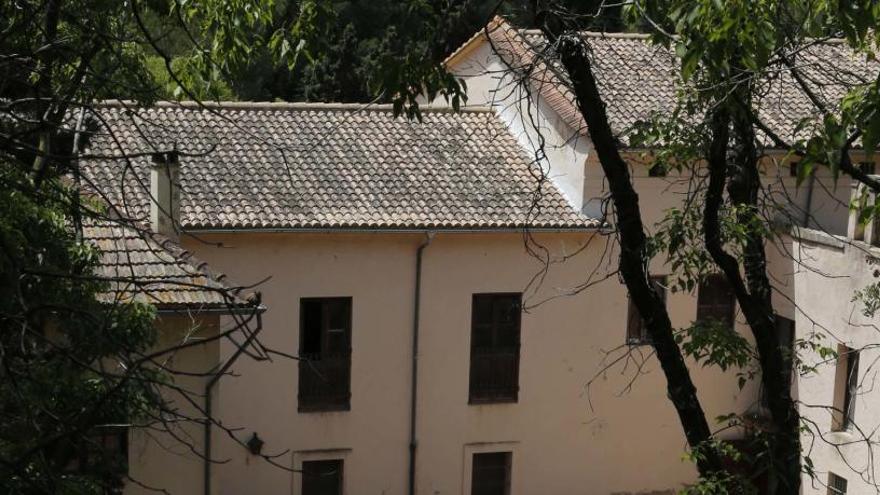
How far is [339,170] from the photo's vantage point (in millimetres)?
18750

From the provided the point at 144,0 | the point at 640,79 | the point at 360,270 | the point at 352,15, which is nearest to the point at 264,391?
the point at 360,270

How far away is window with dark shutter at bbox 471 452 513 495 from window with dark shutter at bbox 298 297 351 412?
2152 mm

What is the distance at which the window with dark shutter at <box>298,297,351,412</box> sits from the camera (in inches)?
717

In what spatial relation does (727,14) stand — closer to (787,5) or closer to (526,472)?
(787,5)

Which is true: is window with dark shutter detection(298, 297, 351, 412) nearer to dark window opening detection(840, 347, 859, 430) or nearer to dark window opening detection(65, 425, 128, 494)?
dark window opening detection(840, 347, 859, 430)

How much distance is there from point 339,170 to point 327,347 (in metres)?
2.40

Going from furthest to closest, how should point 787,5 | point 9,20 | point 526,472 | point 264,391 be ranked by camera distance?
point 526,472, point 264,391, point 787,5, point 9,20

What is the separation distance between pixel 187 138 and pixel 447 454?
18.0 feet

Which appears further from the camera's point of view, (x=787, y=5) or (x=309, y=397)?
(x=309, y=397)

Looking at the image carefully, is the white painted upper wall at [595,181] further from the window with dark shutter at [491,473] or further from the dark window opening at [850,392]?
the window with dark shutter at [491,473]

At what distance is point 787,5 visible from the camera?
279 inches

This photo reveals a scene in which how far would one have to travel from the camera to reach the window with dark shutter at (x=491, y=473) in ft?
62.7

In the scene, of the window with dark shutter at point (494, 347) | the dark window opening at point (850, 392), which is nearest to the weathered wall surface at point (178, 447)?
the window with dark shutter at point (494, 347)

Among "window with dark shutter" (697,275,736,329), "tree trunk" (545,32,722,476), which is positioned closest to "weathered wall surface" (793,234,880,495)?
"window with dark shutter" (697,275,736,329)
